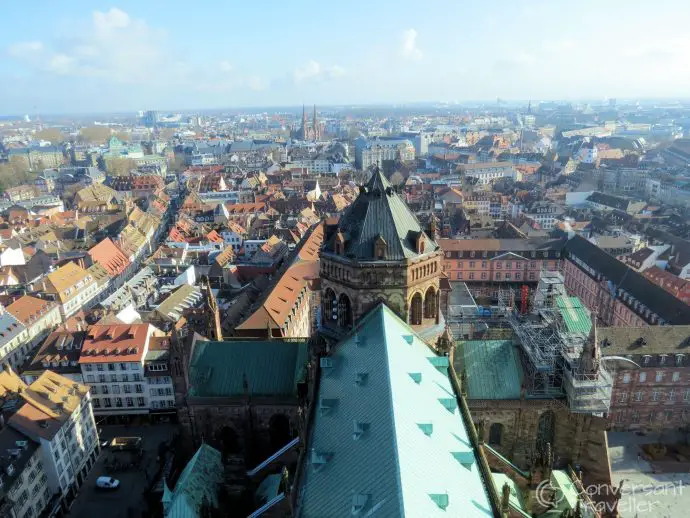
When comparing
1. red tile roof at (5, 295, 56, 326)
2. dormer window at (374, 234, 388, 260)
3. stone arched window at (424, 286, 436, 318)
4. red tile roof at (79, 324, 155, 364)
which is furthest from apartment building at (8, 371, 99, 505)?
stone arched window at (424, 286, 436, 318)

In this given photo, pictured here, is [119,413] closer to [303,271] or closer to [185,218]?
[303,271]

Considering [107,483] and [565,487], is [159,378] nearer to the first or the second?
[107,483]

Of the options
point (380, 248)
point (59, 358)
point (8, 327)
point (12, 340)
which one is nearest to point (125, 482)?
point (59, 358)

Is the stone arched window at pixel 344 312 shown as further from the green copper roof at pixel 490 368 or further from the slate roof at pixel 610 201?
the slate roof at pixel 610 201

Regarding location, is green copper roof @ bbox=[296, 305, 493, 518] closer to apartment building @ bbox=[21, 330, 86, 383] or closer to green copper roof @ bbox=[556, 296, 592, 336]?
green copper roof @ bbox=[556, 296, 592, 336]

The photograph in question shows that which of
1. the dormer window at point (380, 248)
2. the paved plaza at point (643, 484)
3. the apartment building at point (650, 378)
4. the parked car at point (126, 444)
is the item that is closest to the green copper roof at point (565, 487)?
the paved plaza at point (643, 484)
